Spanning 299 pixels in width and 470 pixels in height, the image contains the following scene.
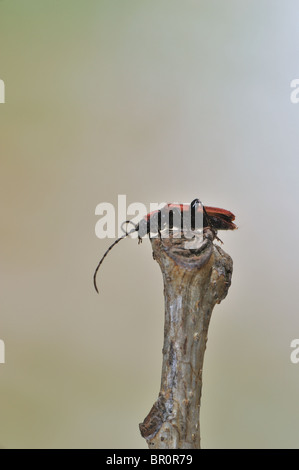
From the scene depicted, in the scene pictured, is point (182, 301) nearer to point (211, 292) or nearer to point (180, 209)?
point (211, 292)

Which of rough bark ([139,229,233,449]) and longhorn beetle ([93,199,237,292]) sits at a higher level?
Answer: longhorn beetle ([93,199,237,292])
